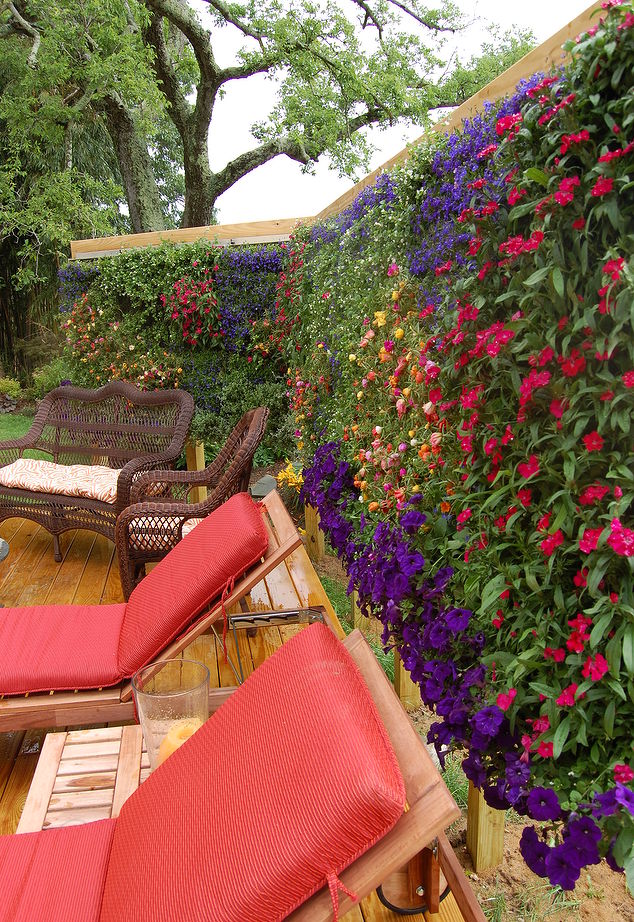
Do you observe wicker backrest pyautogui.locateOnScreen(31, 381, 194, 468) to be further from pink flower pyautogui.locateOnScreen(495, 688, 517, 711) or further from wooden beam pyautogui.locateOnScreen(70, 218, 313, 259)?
pink flower pyautogui.locateOnScreen(495, 688, 517, 711)

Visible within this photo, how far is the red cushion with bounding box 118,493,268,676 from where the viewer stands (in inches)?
84.8

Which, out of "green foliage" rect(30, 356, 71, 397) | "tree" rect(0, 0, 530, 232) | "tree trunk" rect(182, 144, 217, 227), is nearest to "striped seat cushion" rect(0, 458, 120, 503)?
"green foliage" rect(30, 356, 71, 397)

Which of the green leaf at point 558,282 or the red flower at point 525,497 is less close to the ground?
the green leaf at point 558,282

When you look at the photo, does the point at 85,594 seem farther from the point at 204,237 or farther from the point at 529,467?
the point at 204,237

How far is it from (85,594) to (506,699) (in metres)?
2.95

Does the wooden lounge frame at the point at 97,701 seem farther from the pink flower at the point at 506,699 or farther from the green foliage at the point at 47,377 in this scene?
the green foliage at the point at 47,377

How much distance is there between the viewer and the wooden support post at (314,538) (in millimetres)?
4277

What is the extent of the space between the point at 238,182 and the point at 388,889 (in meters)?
10.6

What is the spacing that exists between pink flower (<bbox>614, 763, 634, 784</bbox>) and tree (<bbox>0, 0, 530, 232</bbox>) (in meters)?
9.21

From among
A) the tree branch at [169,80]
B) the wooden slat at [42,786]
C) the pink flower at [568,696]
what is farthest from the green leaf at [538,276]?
the tree branch at [169,80]

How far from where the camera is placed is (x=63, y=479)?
4.34 m

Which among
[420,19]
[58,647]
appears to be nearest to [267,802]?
[58,647]

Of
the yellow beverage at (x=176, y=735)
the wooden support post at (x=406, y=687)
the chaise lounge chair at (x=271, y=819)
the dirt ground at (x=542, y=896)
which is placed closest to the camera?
the chaise lounge chair at (x=271, y=819)

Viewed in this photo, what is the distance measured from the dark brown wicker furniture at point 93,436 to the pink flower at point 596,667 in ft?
10.9
